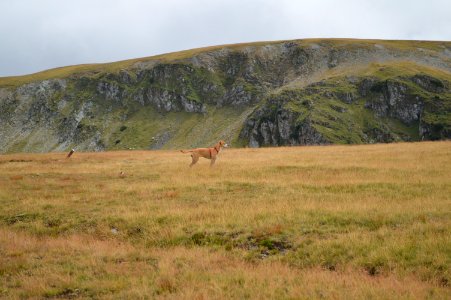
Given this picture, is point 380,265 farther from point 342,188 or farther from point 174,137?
point 174,137

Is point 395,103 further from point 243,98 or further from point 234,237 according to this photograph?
point 234,237

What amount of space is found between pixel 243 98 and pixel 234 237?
145 m

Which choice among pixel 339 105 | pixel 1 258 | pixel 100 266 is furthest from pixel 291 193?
pixel 339 105

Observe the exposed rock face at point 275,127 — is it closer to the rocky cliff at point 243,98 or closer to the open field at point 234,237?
the rocky cliff at point 243,98

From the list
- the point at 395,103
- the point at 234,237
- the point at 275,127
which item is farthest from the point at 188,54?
the point at 234,237

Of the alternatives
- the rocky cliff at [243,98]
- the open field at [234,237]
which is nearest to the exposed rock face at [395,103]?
the rocky cliff at [243,98]

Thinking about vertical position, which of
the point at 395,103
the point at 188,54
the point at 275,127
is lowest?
the point at 275,127

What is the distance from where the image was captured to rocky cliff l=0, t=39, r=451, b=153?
4744 inches

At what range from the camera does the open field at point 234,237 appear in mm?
8992

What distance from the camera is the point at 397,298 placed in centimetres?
780

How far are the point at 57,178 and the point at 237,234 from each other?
17372 millimetres

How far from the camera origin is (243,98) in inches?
6127

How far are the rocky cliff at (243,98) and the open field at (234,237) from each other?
3558 inches

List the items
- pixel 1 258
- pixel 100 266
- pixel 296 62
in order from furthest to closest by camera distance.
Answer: pixel 296 62 → pixel 1 258 → pixel 100 266
